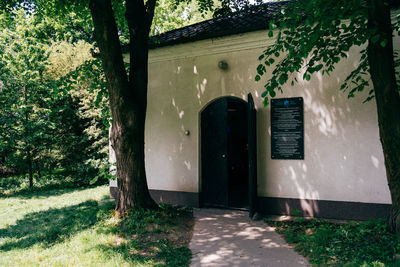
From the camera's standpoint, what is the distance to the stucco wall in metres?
6.02

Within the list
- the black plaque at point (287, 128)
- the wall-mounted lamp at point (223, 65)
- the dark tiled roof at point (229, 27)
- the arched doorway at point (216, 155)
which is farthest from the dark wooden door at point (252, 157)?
the dark tiled roof at point (229, 27)

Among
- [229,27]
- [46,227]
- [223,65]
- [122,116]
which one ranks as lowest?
[46,227]

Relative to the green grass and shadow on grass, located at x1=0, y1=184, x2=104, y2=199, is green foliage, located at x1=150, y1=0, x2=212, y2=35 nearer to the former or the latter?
shadow on grass, located at x1=0, y1=184, x2=104, y2=199

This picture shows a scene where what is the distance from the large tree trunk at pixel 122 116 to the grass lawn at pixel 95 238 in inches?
17.9

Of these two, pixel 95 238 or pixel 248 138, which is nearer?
pixel 95 238

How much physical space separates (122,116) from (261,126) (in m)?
3.27

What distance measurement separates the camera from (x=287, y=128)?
6.61 m

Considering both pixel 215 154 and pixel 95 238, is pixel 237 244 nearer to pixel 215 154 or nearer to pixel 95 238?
pixel 95 238

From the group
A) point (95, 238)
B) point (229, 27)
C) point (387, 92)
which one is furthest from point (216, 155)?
point (387, 92)

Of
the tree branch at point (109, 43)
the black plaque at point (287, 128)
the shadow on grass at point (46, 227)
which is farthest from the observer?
the black plaque at point (287, 128)

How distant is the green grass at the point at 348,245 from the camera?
3.86 m

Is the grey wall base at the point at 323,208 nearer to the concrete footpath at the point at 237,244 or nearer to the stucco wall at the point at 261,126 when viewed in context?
the stucco wall at the point at 261,126

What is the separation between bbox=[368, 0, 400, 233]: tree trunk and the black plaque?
2.06m

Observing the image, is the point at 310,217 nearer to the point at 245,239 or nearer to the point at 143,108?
the point at 245,239
